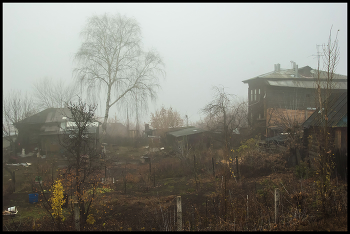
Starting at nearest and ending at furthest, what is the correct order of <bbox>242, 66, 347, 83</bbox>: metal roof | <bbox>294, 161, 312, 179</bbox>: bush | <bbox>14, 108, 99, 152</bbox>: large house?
<bbox>294, 161, 312, 179</bbox>: bush
<bbox>14, 108, 99, 152</bbox>: large house
<bbox>242, 66, 347, 83</bbox>: metal roof

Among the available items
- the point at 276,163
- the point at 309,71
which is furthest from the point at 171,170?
the point at 309,71

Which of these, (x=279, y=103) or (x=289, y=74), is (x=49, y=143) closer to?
(x=279, y=103)

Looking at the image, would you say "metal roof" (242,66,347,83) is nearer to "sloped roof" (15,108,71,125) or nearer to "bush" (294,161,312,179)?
"bush" (294,161,312,179)

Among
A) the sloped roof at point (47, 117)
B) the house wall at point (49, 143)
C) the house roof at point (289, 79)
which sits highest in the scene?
the house roof at point (289, 79)

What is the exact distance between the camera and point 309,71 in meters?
28.7

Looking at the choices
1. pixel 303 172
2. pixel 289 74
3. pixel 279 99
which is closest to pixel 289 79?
pixel 289 74

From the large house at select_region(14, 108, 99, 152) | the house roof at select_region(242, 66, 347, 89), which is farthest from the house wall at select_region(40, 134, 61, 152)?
the house roof at select_region(242, 66, 347, 89)

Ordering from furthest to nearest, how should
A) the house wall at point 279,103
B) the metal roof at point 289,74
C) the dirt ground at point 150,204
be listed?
the metal roof at point 289,74 → the house wall at point 279,103 → the dirt ground at point 150,204

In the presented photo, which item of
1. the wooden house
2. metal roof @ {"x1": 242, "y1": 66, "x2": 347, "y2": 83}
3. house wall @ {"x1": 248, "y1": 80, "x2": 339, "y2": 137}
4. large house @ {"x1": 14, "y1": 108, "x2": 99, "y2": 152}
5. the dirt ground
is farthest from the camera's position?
metal roof @ {"x1": 242, "y1": 66, "x2": 347, "y2": 83}

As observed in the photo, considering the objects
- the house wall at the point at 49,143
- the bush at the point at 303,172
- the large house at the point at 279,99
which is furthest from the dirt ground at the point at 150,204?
the large house at the point at 279,99

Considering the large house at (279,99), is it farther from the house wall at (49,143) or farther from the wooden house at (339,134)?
the house wall at (49,143)

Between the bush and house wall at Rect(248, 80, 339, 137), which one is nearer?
the bush

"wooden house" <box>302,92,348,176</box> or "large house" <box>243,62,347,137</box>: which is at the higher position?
"large house" <box>243,62,347,137</box>

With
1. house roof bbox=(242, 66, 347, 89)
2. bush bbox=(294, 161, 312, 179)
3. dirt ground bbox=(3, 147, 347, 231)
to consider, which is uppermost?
house roof bbox=(242, 66, 347, 89)
